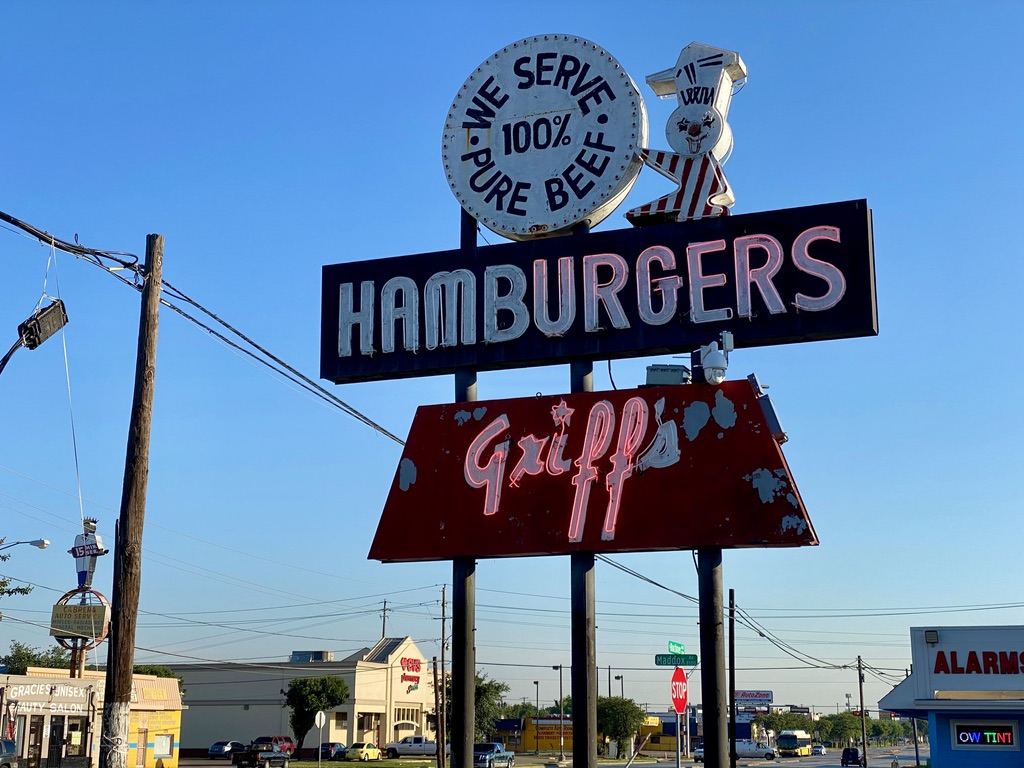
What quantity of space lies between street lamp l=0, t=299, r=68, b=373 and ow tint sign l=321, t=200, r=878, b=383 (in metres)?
4.64

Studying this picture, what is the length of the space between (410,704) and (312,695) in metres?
13.8

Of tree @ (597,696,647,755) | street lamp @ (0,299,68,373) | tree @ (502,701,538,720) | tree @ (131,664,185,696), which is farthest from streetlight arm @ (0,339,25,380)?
tree @ (502,701,538,720)

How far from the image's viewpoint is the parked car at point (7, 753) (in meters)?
36.8

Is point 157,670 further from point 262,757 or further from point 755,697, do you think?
point 755,697

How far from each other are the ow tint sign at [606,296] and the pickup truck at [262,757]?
3409 cm

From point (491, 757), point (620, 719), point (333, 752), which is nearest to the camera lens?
point (491, 757)

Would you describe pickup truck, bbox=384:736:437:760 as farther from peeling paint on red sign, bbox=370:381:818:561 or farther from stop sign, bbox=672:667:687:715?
peeling paint on red sign, bbox=370:381:818:561

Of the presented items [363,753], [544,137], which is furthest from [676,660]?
[363,753]

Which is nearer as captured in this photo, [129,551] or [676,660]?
[129,551]

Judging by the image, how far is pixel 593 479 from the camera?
17.3 meters

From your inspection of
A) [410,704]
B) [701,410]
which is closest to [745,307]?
[701,410]

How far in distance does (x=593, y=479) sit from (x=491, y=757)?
128 ft

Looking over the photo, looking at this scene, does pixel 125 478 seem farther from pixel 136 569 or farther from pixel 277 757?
pixel 277 757

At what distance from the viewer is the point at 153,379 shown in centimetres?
1555
